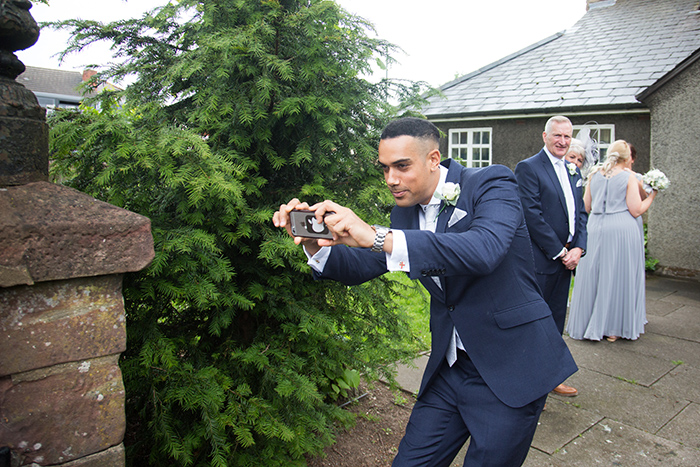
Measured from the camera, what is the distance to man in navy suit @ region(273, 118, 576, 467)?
85.7 inches

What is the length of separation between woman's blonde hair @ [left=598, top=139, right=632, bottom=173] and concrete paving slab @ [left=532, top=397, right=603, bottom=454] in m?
3.36

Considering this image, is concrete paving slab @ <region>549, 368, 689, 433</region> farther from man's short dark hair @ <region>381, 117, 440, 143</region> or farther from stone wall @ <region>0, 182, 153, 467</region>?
stone wall @ <region>0, 182, 153, 467</region>

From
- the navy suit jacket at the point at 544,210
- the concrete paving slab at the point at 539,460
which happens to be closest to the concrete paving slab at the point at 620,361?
the navy suit jacket at the point at 544,210

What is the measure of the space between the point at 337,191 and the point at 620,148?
15.5ft

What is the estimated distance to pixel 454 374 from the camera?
2420 millimetres

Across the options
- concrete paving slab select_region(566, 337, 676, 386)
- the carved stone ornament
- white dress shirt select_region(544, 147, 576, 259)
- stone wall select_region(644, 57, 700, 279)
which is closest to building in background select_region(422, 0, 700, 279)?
stone wall select_region(644, 57, 700, 279)

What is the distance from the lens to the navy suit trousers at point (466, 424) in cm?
220

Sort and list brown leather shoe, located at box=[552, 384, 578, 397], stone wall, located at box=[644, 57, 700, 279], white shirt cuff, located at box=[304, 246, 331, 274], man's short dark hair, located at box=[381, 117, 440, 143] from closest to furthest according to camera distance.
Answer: man's short dark hair, located at box=[381, 117, 440, 143], white shirt cuff, located at box=[304, 246, 331, 274], brown leather shoe, located at box=[552, 384, 578, 397], stone wall, located at box=[644, 57, 700, 279]

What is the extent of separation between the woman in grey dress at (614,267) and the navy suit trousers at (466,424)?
4.66 meters

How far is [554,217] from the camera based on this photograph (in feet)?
15.3

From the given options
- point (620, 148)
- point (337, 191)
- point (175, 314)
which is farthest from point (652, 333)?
point (175, 314)

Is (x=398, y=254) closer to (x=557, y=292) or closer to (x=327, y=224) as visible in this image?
(x=327, y=224)

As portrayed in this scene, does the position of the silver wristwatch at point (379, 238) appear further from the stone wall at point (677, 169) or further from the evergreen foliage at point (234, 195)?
the stone wall at point (677, 169)

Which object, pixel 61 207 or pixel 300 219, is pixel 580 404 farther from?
pixel 61 207
